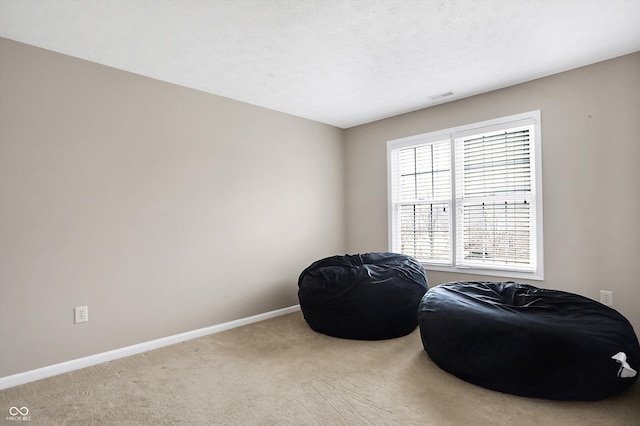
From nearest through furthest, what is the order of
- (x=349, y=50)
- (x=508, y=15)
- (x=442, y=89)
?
(x=508, y=15) → (x=349, y=50) → (x=442, y=89)

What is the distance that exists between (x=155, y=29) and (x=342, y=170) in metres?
3.05

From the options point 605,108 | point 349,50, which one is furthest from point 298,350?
point 605,108

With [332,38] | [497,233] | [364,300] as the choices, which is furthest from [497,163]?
[332,38]

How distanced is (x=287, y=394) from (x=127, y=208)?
204 centimetres

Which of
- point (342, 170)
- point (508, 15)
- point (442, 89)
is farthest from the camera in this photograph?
point (342, 170)

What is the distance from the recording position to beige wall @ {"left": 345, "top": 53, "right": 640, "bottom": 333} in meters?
2.74

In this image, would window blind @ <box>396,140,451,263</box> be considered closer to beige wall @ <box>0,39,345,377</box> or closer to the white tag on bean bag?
beige wall @ <box>0,39,345,377</box>

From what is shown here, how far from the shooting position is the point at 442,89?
11.2 feet

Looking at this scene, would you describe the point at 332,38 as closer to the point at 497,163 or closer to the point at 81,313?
the point at 497,163

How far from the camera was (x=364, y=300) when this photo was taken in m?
3.01

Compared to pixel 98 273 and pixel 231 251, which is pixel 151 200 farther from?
pixel 231 251

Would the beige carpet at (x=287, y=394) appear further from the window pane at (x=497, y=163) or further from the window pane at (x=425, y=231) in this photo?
the window pane at (x=497, y=163)

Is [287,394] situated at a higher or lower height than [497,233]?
lower

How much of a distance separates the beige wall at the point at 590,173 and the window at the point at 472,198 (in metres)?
0.12
